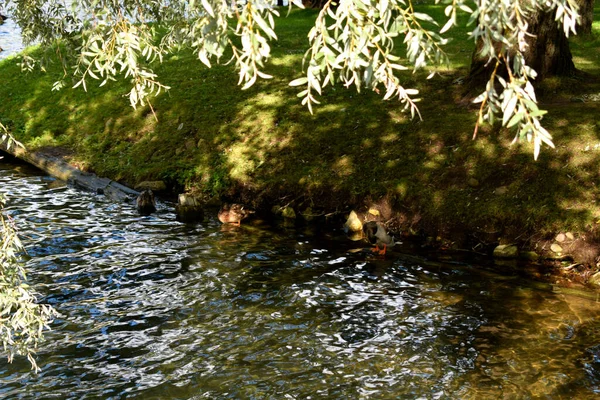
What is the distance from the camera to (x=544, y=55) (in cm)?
1470

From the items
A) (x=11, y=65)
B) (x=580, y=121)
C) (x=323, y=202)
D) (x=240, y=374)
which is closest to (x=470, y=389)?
(x=240, y=374)

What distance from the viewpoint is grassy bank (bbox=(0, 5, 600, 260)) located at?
1222cm

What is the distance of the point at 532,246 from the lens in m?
11.5

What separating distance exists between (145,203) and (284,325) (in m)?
6.00

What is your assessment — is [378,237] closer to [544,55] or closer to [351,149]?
[351,149]

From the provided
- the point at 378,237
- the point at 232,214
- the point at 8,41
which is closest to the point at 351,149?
the point at 232,214

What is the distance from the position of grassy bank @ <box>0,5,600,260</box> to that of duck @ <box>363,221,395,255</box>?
0.77 metres

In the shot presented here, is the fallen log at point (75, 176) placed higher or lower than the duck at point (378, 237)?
higher

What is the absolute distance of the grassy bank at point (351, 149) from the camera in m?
12.2

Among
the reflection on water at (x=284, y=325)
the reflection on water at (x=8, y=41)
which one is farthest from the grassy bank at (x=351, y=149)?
the reflection on water at (x=8, y=41)

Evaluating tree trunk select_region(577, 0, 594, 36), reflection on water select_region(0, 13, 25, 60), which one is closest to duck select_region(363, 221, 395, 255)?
tree trunk select_region(577, 0, 594, 36)

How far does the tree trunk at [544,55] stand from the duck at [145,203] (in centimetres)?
708

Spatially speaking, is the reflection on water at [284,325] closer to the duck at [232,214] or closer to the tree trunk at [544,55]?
the duck at [232,214]

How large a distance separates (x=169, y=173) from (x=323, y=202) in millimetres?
4084
